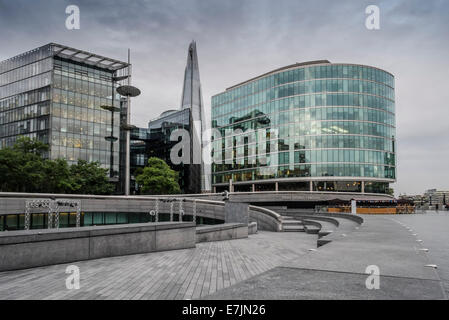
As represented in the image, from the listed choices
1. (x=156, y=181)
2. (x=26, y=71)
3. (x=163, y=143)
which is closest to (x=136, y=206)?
(x=156, y=181)

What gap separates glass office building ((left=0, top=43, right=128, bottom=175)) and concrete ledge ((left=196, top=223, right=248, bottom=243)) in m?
55.4

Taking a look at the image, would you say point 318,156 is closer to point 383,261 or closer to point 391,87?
point 391,87

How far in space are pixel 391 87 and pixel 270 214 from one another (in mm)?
67035

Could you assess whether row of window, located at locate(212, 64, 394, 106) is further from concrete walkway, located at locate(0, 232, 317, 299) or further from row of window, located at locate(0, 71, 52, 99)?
concrete walkway, located at locate(0, 232, 317, 299)

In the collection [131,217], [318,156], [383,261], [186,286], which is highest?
[318,156]

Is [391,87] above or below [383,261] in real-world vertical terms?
above

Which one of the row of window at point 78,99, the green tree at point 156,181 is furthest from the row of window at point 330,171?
the row of window at point 78,99

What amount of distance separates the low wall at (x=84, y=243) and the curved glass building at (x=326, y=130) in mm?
62021

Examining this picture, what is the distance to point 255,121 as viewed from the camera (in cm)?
8200

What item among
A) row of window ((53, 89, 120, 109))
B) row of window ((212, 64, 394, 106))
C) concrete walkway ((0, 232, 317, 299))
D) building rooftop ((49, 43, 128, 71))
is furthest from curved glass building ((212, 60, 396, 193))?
concrete walkway ((0, 232, 317, 299))

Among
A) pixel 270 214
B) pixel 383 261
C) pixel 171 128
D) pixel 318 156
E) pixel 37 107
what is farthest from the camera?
pixel 171 128

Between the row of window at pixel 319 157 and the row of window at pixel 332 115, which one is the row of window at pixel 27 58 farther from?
the row of window at pixel 332 115

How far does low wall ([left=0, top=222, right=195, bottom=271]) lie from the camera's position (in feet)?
28.1
